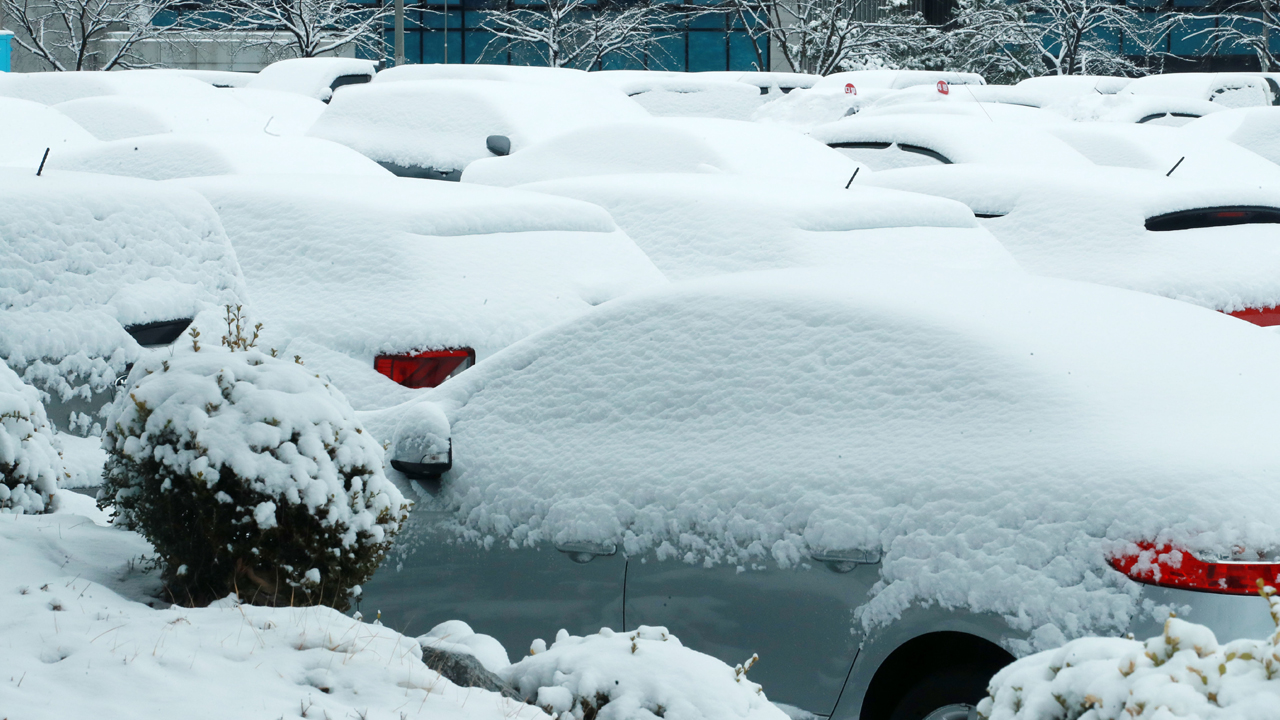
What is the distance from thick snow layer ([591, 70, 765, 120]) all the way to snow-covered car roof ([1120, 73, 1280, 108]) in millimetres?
6091

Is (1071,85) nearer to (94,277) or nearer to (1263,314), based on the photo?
(1263,314)

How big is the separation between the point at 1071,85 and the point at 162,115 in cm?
1438

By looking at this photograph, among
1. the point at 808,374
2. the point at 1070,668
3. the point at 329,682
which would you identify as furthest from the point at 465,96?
the point at 1070,668

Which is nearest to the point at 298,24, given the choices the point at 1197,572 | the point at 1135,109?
the point at 1135,109

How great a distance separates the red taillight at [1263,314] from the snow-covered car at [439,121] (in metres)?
5.08

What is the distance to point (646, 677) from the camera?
291 centimetres

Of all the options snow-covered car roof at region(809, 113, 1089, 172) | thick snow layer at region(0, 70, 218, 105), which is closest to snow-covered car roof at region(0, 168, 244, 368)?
A: snow-covered car roof at region(809, 113, 1089, 172)

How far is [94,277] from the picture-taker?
4.96 meters

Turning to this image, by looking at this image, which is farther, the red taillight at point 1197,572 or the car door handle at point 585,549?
the car door handle at point 585,549

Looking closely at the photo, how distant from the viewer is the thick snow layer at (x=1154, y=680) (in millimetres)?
1939

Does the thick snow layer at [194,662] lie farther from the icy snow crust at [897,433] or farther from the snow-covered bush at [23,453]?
the icy snow crust at [897,433]

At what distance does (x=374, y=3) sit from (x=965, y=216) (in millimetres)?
34945

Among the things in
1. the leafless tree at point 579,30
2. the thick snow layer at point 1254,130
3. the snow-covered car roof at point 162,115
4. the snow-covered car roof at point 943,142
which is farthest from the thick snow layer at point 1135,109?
the leafless tree at point 579,30

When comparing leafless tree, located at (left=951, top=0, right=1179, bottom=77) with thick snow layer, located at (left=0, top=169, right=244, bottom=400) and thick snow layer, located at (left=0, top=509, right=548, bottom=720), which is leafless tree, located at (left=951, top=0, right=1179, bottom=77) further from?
thick snow layer, located at (left=0, top=509, right=548, bottom=720)
